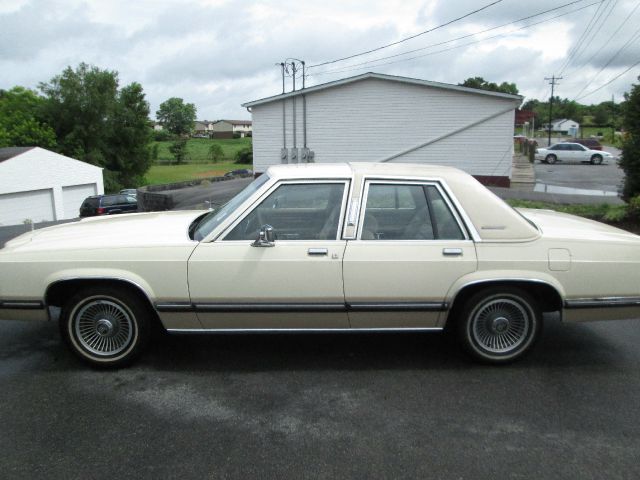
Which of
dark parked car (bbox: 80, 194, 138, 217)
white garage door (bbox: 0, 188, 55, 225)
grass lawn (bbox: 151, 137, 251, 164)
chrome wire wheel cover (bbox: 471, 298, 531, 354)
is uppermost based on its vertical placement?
grass lawn (bbox: 151, 137, 251, 164)

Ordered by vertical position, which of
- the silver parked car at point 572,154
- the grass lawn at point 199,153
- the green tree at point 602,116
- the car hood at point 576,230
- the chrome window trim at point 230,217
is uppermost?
the green tree at point 602,116

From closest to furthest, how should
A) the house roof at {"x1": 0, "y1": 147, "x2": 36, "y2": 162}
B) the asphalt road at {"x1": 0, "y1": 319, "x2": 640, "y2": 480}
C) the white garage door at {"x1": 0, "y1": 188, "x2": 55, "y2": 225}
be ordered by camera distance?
the asphalt road at {"x1": 0, "y1": 319, "x2": 640, "y2": 480}, the white garage door at {"x1": 0, "y1": 188, "x2": 55, "y2": 225}, the house roof at {"x1": 0, "y1": 147, "x2": 36, "y2": 162}

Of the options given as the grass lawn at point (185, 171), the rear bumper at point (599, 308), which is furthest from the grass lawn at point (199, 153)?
the rear bumper at point (599, 308)

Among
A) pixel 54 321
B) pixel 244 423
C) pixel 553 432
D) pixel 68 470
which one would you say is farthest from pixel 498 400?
pixel 54 321

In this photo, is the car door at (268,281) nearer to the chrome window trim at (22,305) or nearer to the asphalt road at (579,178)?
the chrome window trim at (22,305)

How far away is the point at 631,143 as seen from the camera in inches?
418

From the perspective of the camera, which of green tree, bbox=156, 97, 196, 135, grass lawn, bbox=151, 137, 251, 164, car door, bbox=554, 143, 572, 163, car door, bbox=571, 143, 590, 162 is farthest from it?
green tree, bbox=156, 97, 196, 135

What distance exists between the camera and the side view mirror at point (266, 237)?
13.1ft

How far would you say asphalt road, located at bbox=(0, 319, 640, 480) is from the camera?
306 centimetres

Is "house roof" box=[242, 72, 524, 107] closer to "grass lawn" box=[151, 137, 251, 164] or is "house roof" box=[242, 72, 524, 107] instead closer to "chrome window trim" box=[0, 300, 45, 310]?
"chrome window trim" box=[0, 300, 45, 310]

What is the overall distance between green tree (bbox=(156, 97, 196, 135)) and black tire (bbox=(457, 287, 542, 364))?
14798cm

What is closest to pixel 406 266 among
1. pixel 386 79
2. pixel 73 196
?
pixel 386 79

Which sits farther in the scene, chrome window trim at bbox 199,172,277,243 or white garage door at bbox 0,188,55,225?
white garage door at bbox 0,188,55,225

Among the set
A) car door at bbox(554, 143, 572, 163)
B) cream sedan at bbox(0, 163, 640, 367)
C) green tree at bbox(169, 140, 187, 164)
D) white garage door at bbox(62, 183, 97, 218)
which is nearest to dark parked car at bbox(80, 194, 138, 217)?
white garage door at bbox(62, 183, 97, 218)
